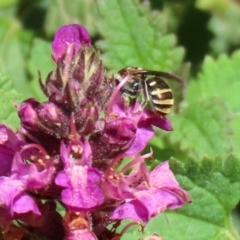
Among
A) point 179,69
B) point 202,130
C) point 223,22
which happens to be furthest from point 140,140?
point 223,22

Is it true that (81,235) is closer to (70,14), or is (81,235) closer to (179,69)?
(179,69)

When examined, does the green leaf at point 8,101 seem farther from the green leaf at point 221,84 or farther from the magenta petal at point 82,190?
the green leaf at point 221,84

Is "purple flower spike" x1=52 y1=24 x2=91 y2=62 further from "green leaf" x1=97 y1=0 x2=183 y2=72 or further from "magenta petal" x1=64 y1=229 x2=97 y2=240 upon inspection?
"green leaf" x1=97 y1=0 x2=183 y2=72

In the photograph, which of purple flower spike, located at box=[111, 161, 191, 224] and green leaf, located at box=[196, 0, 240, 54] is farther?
green leaf, located at box=[196, 0, 240, 54]

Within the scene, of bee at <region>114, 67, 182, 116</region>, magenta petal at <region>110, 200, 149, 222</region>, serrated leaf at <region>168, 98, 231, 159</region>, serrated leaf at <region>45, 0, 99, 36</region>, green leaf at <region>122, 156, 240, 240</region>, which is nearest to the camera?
magenta petal at <region>110, 200, 149, 222</region>

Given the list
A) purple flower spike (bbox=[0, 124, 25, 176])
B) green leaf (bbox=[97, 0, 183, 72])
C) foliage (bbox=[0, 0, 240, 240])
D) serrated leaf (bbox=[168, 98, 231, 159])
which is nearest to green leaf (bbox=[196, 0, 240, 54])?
foliage (bbox=[0, 0, 240, 240])

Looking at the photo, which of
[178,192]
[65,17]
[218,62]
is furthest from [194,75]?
[178,192]
